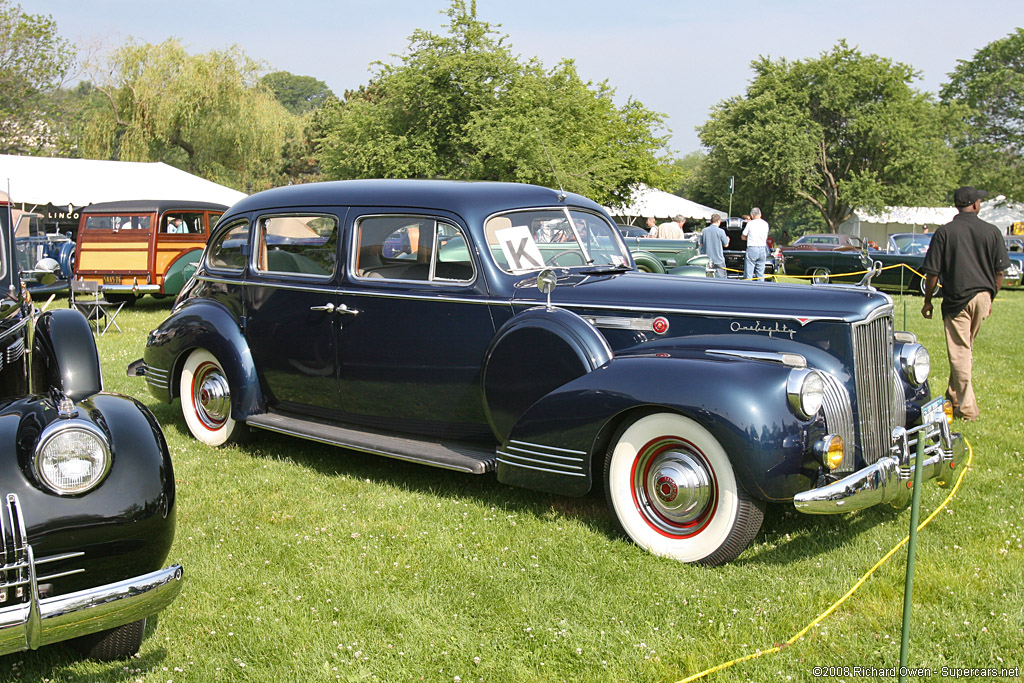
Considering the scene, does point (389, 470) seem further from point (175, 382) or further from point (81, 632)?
point (81, 632)

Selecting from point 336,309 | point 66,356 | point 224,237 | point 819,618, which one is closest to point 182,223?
point 224,237

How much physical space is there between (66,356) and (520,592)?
2.31m

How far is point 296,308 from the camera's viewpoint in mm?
5926

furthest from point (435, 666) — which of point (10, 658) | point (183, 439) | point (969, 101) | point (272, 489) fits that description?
point (969, 101)

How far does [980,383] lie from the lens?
8594 millimetres

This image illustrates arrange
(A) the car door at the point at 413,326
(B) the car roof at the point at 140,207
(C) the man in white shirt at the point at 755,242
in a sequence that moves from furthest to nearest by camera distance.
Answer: (C) the man in white shirt at the point at 755,242 → (B) the car roof at the point at 140,207 → (A) the car door at the point at 413,326

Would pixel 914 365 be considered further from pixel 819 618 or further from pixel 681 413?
pixel 819 618

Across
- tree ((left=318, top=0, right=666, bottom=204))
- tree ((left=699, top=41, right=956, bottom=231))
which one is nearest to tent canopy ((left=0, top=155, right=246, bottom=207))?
tree ((left=318, top=0, right=666, bottom=204))

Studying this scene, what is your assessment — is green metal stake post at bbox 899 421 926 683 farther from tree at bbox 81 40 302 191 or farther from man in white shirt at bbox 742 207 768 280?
tree at bbox 81 40 302 191

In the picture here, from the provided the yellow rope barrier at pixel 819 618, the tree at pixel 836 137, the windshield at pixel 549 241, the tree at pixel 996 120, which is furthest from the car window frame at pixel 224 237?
the tree at pixel 996 120

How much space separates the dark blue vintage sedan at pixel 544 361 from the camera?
4145 millimetres

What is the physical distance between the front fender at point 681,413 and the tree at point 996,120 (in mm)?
53299

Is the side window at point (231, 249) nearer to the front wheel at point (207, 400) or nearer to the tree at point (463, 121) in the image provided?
the front wheel at point (207, 400)

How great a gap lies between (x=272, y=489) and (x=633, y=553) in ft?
8.10
